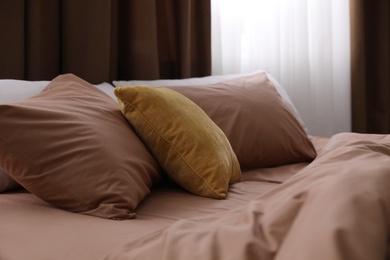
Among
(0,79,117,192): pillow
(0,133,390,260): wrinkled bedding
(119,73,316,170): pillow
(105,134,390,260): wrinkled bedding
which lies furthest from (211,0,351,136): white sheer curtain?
(105,134,390,260): wrinkled bedding

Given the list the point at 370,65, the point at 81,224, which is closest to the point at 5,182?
the point at 81,224

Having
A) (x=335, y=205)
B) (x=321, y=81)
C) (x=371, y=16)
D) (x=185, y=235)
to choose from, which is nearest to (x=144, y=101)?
(x=185, y=235)

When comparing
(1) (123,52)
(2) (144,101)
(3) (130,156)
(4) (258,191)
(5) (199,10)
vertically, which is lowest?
(4) (258,191)

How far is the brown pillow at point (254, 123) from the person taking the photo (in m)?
2.11

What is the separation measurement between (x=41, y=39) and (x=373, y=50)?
5.99 ft

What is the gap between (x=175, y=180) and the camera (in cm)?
173

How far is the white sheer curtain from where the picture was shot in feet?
10.5

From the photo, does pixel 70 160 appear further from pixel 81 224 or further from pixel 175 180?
pixel 175 180

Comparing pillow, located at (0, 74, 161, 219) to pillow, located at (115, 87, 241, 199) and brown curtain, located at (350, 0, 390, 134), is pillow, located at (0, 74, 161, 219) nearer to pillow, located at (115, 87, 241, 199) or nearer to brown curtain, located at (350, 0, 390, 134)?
pillow, located at (115, 87, 241, 199)

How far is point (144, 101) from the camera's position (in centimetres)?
171

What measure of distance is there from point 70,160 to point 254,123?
34.5 inches

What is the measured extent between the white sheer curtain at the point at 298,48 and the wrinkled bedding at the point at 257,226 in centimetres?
181

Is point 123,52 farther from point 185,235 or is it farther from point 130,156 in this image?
point 185,235

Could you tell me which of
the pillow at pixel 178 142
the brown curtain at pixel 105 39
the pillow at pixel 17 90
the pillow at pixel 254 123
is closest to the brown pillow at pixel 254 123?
the pillow at pixel 254 123
